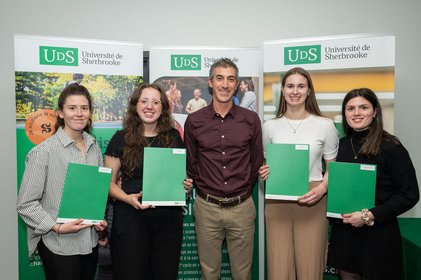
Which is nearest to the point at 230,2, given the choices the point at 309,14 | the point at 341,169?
the point at 309,14

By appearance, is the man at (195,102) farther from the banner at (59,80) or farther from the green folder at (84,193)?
the green folder at (84,193)

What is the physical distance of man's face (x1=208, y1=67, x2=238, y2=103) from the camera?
2.68 m

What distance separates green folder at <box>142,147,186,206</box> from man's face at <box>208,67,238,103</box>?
554 mm

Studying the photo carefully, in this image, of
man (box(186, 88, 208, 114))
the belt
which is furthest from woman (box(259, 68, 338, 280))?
man (box(186, 88, 208, 114))

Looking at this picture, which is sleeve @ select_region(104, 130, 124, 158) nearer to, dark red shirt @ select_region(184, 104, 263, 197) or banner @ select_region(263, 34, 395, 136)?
dark red shirt @ select_region(184, 104, 263, 197)

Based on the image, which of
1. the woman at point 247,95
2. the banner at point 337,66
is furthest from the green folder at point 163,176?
the banner at point 337,66

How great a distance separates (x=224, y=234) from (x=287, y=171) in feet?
2.45

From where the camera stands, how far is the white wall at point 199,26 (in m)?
3.89

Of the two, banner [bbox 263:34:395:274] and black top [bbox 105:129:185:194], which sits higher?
banner [bbox 263:34:395:274]

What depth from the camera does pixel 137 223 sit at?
7.86 feet

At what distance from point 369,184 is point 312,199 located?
424 mm

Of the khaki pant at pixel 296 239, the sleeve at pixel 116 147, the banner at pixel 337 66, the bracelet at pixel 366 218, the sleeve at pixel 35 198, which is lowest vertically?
the khaki pant at pixel 296 239

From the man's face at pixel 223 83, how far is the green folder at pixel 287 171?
0.53 metres

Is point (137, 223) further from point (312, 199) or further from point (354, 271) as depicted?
A: point (354, 271)
